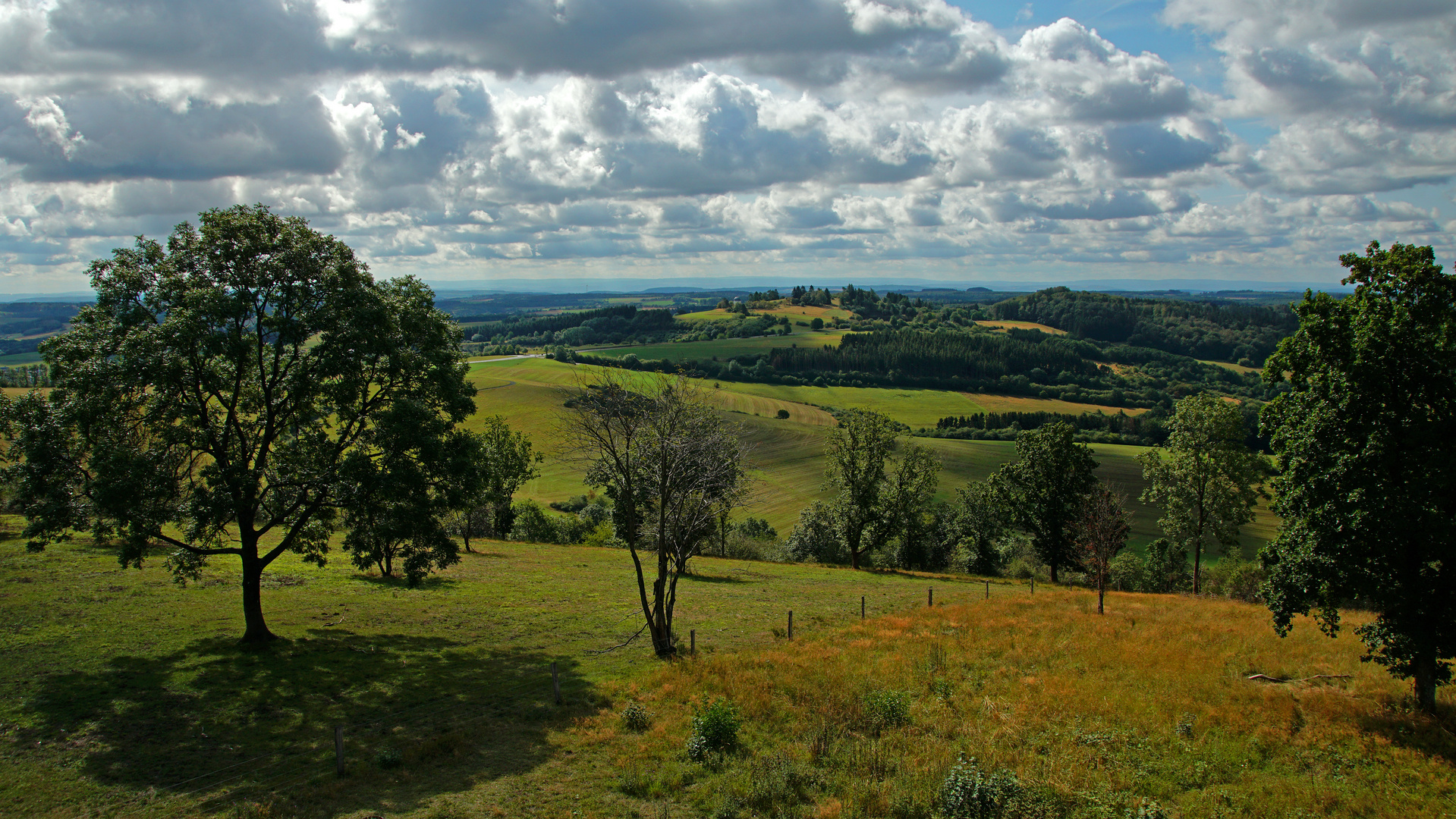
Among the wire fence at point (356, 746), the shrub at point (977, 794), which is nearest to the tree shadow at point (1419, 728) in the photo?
the shrub at point (977, 794)

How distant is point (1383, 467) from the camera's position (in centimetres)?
1460

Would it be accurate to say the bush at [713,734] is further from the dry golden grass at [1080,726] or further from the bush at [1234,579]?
the bush at [1234,579]

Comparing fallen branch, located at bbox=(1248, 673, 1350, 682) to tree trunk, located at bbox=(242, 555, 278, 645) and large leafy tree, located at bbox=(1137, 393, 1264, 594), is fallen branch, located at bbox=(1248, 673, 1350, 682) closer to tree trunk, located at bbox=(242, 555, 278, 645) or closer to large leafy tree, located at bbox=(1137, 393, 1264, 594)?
large leafy tree, located at bbox=(1137, 393, 1264, 594)

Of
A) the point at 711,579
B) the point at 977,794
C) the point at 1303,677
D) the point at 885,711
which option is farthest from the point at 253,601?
the point at 1303,677

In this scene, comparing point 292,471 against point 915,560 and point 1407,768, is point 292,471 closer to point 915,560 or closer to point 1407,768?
point 1407,768

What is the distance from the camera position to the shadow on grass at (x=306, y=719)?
561 inches

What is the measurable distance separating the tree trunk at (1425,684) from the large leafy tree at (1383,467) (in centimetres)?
A: 2

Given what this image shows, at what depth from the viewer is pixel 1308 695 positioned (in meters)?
17.0

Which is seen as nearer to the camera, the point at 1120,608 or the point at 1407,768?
the point at 1407,768

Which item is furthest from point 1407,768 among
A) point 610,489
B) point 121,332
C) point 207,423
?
point 121,332

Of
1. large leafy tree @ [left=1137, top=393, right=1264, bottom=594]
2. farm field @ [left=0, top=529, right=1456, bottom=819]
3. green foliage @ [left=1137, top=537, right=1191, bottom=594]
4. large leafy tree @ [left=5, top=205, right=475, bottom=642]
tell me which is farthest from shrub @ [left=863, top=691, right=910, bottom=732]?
green foliage @ [left=1137, top=537, right=1191, bottom=594]

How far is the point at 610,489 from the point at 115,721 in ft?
55.2

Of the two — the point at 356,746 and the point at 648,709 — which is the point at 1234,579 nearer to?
the point at 648,709

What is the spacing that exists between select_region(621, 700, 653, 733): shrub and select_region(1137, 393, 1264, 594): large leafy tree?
40612 mm
